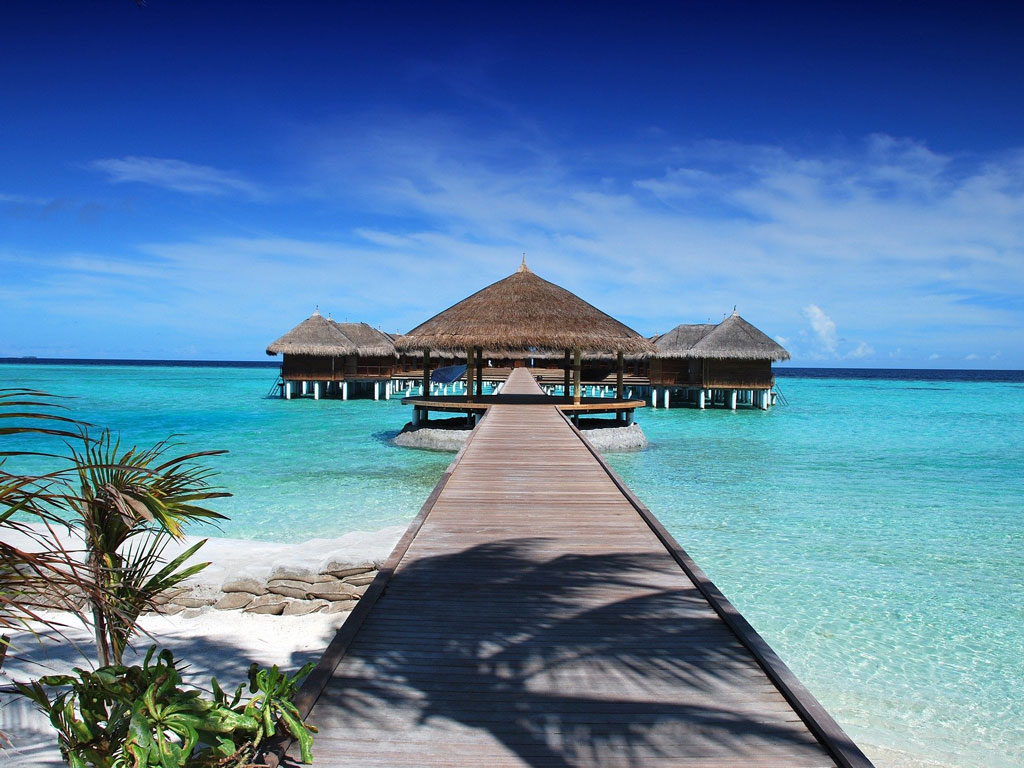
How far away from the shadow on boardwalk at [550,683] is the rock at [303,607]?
2.03m

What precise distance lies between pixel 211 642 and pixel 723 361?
25.4 m

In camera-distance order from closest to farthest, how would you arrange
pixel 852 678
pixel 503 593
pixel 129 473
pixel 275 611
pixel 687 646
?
pixel 129 473
pixel 687 646
pixel 503 593
pixel 852 678
pixel 275 611

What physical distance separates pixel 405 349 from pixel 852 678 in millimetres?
12969

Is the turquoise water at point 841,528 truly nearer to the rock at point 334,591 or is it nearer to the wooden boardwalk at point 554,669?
the wooden boardwalk at point 554,669

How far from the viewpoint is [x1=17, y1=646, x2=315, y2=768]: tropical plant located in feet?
6.77

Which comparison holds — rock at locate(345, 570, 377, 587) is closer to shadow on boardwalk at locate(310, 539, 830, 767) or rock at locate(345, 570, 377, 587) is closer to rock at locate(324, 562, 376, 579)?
rock at locate(324, 562, 376, 579)

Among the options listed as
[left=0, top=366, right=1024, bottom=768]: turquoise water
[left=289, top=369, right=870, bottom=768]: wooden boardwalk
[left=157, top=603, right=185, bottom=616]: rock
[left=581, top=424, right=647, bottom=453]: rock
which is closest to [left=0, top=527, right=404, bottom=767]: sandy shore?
[left=157, top=603, right=185, bottom=616]: rock

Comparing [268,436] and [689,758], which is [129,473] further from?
[268,436]

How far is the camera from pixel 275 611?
5605mm

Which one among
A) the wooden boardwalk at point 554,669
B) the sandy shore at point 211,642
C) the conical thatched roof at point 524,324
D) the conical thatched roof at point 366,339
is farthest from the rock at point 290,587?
the conical thatched roof at point 366,339

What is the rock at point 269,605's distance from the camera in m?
5.61

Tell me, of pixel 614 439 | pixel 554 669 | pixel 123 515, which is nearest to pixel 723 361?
pixel 614 439

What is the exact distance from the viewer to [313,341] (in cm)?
3027

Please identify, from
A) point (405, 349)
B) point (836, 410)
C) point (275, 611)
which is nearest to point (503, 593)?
point (275, 611)
